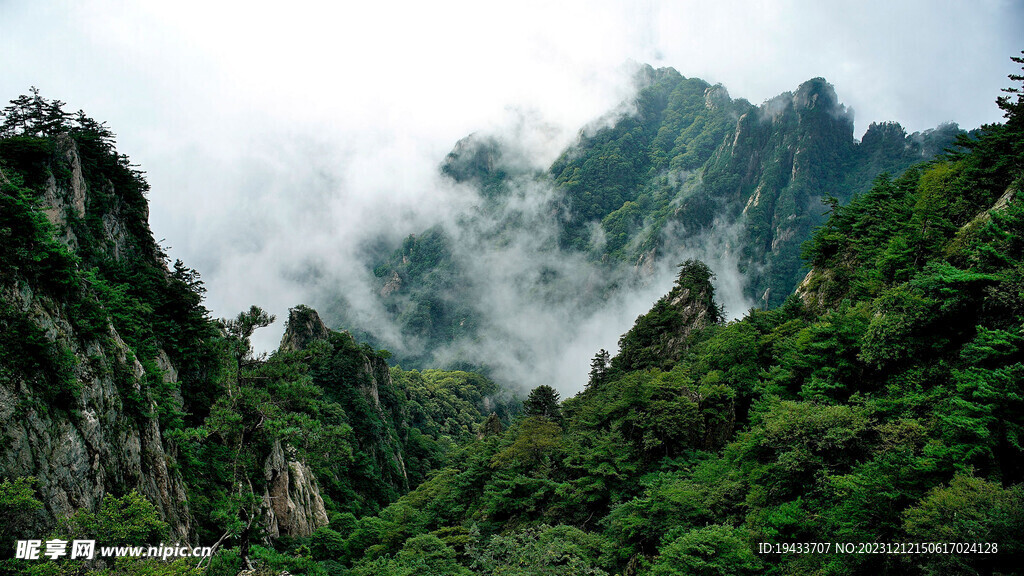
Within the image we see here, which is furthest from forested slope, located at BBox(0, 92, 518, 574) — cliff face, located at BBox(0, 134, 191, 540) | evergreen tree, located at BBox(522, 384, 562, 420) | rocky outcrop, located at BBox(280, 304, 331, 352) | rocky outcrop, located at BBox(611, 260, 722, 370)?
rocky outcrop, located at BBox(611, 260, 722, 370)

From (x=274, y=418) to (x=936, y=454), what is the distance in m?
29.9

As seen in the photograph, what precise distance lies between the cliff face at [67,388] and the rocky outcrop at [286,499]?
31.7 feet

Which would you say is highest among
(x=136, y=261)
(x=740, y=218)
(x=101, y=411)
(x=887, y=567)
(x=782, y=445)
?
(x=740, y=218)

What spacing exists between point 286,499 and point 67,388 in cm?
2137

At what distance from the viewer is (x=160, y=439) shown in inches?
863

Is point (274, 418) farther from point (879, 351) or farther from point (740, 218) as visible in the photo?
point (740, 218)

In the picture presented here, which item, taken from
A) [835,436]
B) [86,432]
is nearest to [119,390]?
[86,432]

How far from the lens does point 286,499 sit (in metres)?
33.5

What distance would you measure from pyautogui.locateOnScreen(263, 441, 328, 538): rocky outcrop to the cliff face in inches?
381

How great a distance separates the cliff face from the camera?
46.6 feet

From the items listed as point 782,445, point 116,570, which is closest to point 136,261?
point 116,570

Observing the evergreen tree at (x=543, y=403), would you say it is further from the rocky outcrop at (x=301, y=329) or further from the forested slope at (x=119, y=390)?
the rocky outcrop at (x=301, y=329)

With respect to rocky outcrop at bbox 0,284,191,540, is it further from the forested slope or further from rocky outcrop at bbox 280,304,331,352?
rocky outcrop at bbox 280,304,331,352

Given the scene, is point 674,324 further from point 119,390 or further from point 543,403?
point 119,390
